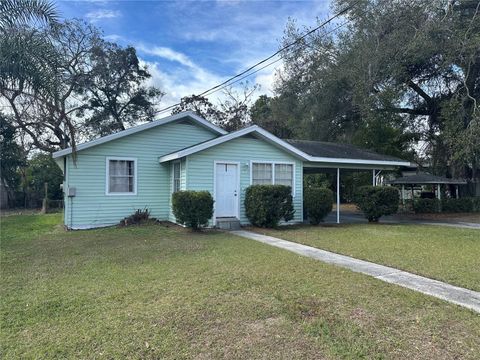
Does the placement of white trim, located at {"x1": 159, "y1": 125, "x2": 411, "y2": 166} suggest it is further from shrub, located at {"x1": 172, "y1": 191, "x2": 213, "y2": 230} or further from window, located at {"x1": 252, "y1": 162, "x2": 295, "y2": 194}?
shrub, located at {"x1": 172, "y1": 191, "x2": 213, "y2": 230}

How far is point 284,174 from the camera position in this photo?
12883mm

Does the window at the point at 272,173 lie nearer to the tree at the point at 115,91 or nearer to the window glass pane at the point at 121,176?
the window glass pane at the point at 121,176

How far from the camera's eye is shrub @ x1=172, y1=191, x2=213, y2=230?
395 inches

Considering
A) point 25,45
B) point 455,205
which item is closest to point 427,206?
point 455,205

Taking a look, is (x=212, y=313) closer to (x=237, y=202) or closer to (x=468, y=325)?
(x=468, y=325)

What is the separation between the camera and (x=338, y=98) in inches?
730

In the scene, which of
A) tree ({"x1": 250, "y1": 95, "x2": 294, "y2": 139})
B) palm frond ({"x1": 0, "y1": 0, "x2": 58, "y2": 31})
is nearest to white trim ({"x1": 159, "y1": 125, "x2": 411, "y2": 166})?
palm frond ({"x1": 0, "y1": 0, "x2": 58, "y2": 31})

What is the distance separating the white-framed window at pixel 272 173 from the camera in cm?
1234

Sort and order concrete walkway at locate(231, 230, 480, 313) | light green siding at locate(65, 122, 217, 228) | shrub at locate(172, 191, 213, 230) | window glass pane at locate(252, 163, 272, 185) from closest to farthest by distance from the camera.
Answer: concrete walkway at locate(231, 230, 480, 313)
shrub at locate(172, 191, 213, 230)
light green siding at locate(65, 122, 217, 228)
window glass pane at locate(252, 163, 272, 185)

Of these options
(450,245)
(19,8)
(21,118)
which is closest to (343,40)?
(450,245)

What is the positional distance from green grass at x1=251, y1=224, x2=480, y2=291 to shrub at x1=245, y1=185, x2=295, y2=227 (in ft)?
1.62

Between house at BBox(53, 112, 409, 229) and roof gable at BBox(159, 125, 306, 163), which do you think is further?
house at BBox(53, 112, 409, 229)

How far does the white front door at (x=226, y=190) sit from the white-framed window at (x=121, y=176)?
303cm

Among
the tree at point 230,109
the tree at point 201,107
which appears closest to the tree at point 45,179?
the tree at point 201,107
